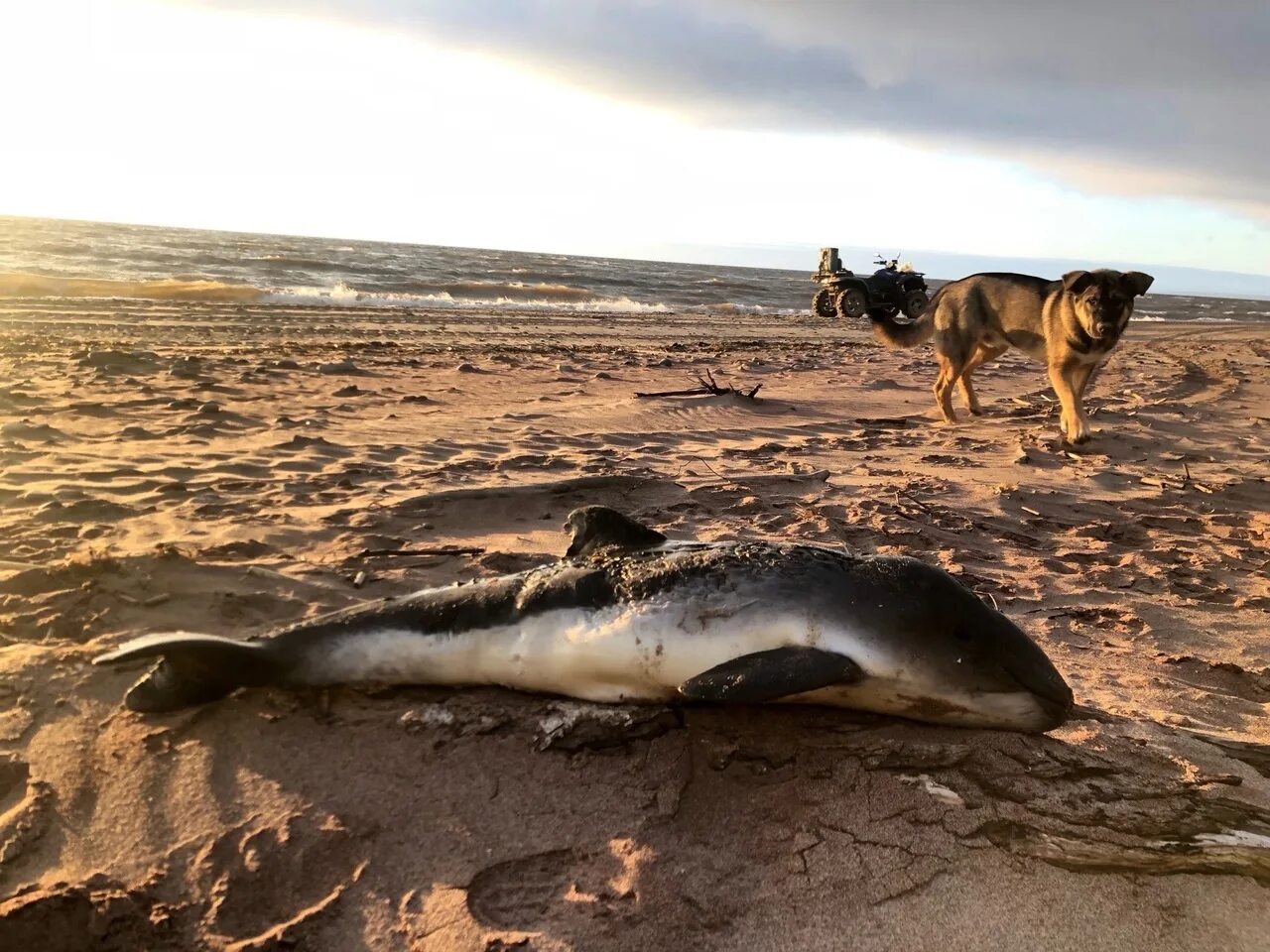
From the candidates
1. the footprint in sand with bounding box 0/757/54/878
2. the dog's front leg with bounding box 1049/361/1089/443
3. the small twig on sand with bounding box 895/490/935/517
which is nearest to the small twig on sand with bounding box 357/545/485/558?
the footprint in sand with bounding box 0/757/54/878

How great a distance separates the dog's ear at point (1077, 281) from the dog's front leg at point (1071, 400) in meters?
0.71

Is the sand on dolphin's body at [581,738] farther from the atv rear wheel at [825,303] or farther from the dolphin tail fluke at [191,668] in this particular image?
the atv rear wheel at [825,303]

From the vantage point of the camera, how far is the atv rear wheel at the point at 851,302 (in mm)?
22672

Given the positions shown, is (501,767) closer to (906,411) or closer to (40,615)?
(40,615)

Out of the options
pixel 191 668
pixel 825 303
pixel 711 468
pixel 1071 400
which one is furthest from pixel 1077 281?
pixel 825 303

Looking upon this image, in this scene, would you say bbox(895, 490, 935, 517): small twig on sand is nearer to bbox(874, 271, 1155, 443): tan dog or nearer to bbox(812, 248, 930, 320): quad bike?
bbox(874, 271, 1155, 443): tan dog

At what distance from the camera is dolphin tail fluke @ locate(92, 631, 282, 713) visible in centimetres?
301

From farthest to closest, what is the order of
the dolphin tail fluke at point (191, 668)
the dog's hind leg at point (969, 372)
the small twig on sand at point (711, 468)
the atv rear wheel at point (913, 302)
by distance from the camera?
1. the atv rear wheel at point (913, 302)
2. the dog's hind leg at point (969, 372)
3. the small twig on sand at point (711, 468)
4. the dolphin tail fluke at point (191, 668)

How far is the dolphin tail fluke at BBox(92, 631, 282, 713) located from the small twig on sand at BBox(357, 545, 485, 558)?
130 centimetres

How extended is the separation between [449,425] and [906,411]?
17.7 ft

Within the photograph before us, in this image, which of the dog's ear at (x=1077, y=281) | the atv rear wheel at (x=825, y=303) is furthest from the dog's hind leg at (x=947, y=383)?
the atv rear wheel at (x=825, y=303)

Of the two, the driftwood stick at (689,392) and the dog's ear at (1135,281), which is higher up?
the dog's ear at (1135,281)

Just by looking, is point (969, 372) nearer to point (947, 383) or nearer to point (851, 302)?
point (947, 383)

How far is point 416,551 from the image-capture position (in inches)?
176
